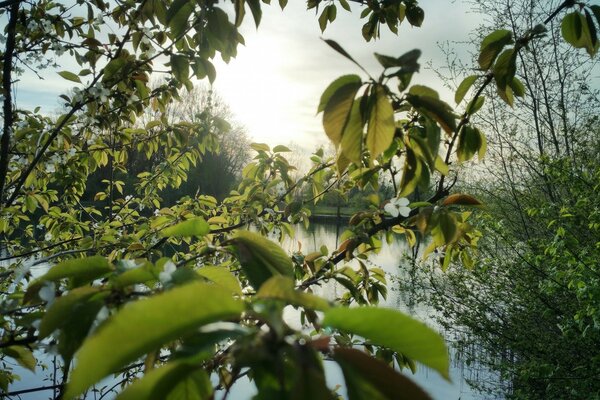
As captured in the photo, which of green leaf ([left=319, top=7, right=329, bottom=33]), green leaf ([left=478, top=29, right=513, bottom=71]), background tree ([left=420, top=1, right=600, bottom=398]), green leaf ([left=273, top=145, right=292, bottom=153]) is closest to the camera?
green leaf ([left=478, top=29, right=513, bottom=71])

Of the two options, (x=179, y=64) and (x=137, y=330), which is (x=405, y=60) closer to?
(x=137, y=330)

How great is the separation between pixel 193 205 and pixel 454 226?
1836mm

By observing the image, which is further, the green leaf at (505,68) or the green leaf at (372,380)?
the green leaf at (505,68)

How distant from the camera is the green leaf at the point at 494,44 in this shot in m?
0.75

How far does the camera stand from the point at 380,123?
22.5 inches

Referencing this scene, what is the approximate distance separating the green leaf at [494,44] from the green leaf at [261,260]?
A: 0.52 meters

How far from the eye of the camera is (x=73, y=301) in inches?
15.8

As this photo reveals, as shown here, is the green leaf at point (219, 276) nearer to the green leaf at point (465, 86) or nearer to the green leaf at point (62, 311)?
the green leaf at point (62, 311)

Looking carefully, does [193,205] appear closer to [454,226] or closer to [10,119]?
[10,119]

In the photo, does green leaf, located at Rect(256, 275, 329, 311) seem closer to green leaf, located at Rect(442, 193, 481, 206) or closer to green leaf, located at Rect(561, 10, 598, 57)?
green leaf, located at Rect(442, 193, 481, 206)

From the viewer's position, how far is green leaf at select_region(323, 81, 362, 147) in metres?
0.55

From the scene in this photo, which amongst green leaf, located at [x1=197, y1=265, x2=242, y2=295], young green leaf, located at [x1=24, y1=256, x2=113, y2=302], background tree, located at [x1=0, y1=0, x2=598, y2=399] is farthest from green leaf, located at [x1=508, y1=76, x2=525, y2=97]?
young green leaf, located at [x1=24, y1=256, x2=113, y2=302]

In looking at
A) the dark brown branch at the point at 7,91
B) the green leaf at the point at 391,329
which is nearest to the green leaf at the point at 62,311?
the green leaf at the point at 391,329

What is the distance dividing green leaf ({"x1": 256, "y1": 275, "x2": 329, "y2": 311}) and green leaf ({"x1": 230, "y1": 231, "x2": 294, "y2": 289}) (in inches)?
6.0
